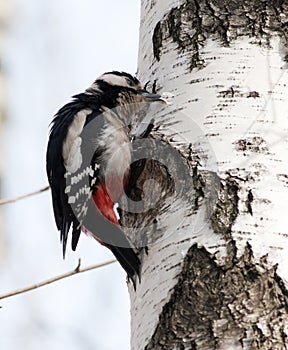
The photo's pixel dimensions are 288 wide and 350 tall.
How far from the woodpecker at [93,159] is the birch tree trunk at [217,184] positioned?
21cm

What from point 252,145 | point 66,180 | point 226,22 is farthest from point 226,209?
point 66,180

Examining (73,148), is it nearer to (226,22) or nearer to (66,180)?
(66,180)

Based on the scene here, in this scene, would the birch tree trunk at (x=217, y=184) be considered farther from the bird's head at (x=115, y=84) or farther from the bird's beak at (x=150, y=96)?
the bird's head at (x=115, y=84)

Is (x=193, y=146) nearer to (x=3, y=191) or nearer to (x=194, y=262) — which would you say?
(x=194, y=262)

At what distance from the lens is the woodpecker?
240 centimetres

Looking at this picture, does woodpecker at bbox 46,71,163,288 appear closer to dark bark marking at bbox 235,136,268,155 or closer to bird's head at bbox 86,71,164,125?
bird's head at bbox 86,71,164,125

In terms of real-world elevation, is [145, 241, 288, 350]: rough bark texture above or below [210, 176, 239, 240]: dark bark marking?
below

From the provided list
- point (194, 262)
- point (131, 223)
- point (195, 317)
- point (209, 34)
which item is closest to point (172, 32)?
point (209, 34)

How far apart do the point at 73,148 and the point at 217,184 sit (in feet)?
2.93

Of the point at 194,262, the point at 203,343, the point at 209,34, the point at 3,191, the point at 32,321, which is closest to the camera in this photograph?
the point at 203,343

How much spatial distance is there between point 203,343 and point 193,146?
0.55 meters

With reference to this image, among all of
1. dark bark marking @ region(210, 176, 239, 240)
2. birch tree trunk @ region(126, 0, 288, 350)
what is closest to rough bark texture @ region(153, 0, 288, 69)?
birch tree trunk @ region(126, 0, 288, 350)

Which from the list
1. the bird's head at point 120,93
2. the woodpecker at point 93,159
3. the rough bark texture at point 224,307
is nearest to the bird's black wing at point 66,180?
the woodpecker at point 93,159

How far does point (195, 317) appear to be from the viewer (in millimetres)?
1655
